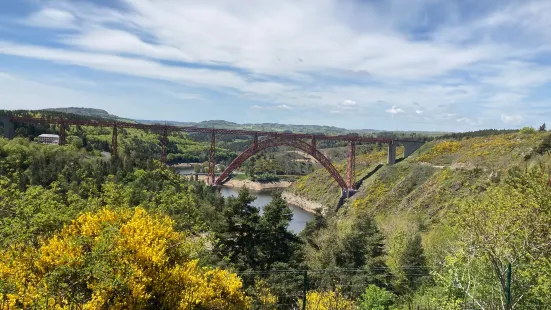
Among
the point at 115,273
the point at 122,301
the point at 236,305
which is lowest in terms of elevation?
the point at 236,305

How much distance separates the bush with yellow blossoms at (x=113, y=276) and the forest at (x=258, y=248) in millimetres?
22

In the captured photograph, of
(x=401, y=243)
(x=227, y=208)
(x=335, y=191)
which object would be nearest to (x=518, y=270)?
(x=227, y=208)

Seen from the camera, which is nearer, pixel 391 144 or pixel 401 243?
pixel 401 243

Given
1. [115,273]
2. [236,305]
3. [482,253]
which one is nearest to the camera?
[115,273]

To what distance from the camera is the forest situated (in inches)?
249

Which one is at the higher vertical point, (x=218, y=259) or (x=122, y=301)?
(x=122, y=301)

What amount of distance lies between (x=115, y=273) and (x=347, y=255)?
14.6 metres

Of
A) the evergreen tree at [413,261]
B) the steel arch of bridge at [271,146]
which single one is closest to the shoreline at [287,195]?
the steel arch of bridge at [271,146]

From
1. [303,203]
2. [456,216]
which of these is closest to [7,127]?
[303,203]

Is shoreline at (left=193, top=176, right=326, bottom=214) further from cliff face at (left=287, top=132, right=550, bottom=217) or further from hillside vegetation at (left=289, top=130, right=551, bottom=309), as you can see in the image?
hillside vegetation at (left=289, top=130, right=551, bottom=309)

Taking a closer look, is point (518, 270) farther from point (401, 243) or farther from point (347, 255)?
point (401, 243)

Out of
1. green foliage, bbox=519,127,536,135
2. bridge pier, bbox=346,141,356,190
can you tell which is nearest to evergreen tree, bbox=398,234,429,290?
bridge pier, bbox=346,141,356,190

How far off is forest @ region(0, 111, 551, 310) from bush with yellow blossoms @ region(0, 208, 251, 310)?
0.02 meters

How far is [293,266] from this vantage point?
1612cm
